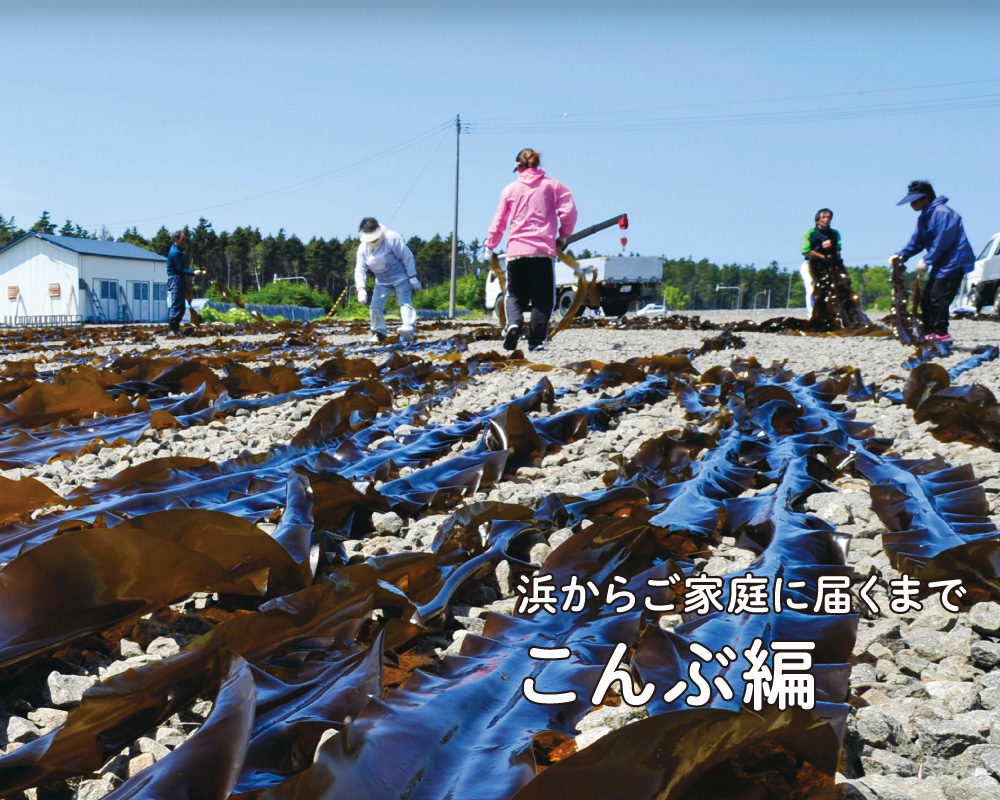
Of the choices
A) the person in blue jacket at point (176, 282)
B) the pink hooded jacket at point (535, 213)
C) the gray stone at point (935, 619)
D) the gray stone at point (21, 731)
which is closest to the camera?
the gray stone at point (21, 731)

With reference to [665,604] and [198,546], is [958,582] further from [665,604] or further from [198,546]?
[198,546]

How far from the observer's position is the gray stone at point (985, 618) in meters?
1.15

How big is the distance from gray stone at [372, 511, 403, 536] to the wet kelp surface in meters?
0.03

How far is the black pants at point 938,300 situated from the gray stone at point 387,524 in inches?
288

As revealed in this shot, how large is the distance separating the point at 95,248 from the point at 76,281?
6.98 ft

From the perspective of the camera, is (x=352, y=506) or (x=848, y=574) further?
(x=352, y=506)

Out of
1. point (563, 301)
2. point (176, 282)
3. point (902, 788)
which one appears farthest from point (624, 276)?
point (902, 788)

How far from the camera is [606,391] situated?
4102 millimetres

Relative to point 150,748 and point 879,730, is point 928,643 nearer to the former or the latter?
point 879,730

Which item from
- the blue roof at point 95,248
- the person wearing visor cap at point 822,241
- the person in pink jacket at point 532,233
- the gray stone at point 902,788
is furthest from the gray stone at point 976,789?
the blue roof at point 95,248

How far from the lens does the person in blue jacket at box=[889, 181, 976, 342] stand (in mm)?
7355

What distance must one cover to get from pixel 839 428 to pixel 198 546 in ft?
7.50

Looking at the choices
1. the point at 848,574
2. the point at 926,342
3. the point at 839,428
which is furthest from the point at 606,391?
the point at 926,342

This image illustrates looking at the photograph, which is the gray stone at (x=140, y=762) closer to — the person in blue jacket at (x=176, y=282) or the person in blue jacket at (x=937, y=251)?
the person in blue jacket at (x=937, y=251)
